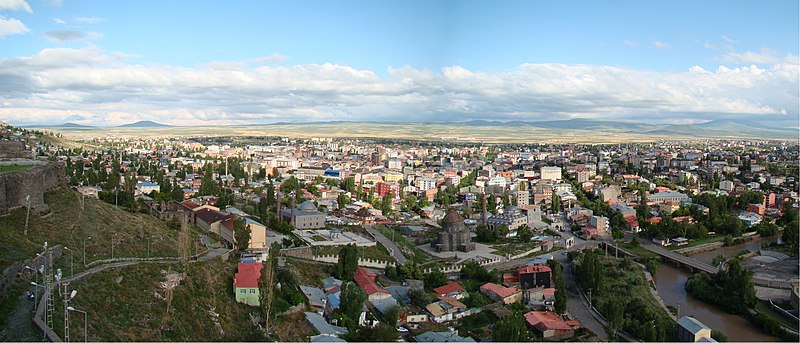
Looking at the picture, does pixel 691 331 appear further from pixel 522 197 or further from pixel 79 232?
pixel 522 197

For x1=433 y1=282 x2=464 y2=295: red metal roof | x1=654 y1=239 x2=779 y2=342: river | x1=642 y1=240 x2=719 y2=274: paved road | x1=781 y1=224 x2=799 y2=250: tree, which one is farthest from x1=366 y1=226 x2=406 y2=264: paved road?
x1=781 y1=224 x2=799 y2=250: tree

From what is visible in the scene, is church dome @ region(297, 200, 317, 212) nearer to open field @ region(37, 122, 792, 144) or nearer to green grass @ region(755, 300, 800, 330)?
green grass @ region(755, 300, 800, 330)

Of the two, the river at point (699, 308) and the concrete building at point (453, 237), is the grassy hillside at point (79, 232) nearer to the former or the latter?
the concrete building at point (453, 237)

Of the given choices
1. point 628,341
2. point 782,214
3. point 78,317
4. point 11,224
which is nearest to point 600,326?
point 628,341

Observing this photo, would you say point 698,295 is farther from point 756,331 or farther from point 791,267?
point 791,267

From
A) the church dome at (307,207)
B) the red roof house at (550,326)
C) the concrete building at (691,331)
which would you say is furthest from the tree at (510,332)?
the church dome at (307,207)

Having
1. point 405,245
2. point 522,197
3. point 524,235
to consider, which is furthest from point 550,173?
point 405,245

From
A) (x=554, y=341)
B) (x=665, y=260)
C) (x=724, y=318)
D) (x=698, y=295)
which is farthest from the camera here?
(x=665, y=260)
